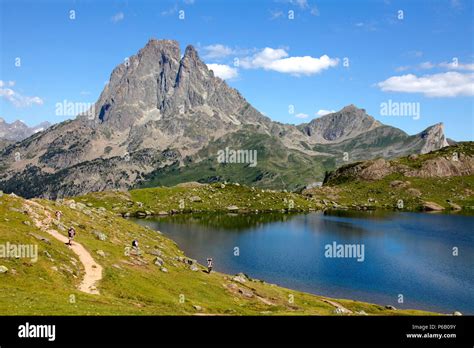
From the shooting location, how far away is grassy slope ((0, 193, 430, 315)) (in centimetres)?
4100

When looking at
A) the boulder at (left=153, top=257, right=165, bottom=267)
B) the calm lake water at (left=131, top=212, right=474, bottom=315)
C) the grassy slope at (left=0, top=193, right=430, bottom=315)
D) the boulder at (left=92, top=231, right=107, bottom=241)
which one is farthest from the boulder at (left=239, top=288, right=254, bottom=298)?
the boulder at (left=92, top=231, right=107, bottom=241)

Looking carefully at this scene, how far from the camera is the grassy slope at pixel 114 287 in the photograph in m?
41.0

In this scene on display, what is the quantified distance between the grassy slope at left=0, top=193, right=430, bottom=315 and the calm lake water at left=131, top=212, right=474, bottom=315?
18.1 metres

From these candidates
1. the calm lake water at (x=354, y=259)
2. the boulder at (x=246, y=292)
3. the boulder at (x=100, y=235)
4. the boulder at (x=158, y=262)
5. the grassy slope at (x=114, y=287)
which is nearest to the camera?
the grassy slope at (x=114, y=287)

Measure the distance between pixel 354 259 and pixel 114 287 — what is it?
269ft

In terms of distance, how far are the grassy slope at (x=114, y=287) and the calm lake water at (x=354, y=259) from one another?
18138mm

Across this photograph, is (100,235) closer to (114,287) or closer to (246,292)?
(114,287)

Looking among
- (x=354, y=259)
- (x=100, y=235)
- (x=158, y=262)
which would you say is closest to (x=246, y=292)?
(x=158, y=262)

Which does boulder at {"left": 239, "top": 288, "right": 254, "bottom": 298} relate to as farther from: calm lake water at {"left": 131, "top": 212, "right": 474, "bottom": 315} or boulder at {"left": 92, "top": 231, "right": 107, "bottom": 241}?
boulder at {"left": 92, "top": 231, "right": 107, "bottom": 241}

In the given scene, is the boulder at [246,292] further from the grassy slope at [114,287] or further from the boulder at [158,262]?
the boulder at [158,262]

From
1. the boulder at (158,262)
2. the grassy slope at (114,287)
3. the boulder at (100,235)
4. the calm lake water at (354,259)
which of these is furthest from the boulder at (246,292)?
the boulder at (100,235)

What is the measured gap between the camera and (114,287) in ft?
175
